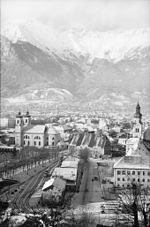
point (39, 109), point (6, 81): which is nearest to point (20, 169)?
point (39, 109)

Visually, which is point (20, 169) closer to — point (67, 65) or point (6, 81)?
point (6, 81)

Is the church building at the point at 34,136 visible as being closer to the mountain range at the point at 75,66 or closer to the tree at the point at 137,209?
the tree at the point at 137,209

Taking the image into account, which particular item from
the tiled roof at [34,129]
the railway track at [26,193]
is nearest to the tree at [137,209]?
the railway track at [26,193]

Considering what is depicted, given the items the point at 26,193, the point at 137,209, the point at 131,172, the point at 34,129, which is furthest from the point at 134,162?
the point at 34,129

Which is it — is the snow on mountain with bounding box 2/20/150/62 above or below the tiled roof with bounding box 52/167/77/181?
above

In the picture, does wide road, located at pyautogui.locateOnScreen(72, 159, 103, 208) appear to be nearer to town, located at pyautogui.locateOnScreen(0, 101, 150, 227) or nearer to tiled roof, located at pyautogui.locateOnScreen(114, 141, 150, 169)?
town, located at pyautogui.locateOnScreen(0, 101, 150, 227)

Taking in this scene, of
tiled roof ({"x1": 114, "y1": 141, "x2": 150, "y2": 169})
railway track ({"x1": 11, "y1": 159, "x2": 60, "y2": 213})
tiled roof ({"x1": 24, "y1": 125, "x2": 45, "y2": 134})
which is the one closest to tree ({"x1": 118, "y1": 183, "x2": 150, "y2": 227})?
tiled roof ({"x1": 114, "y1": 141, "x2": 150, "y2": 169})

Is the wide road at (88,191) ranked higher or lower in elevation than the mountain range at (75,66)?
lower
